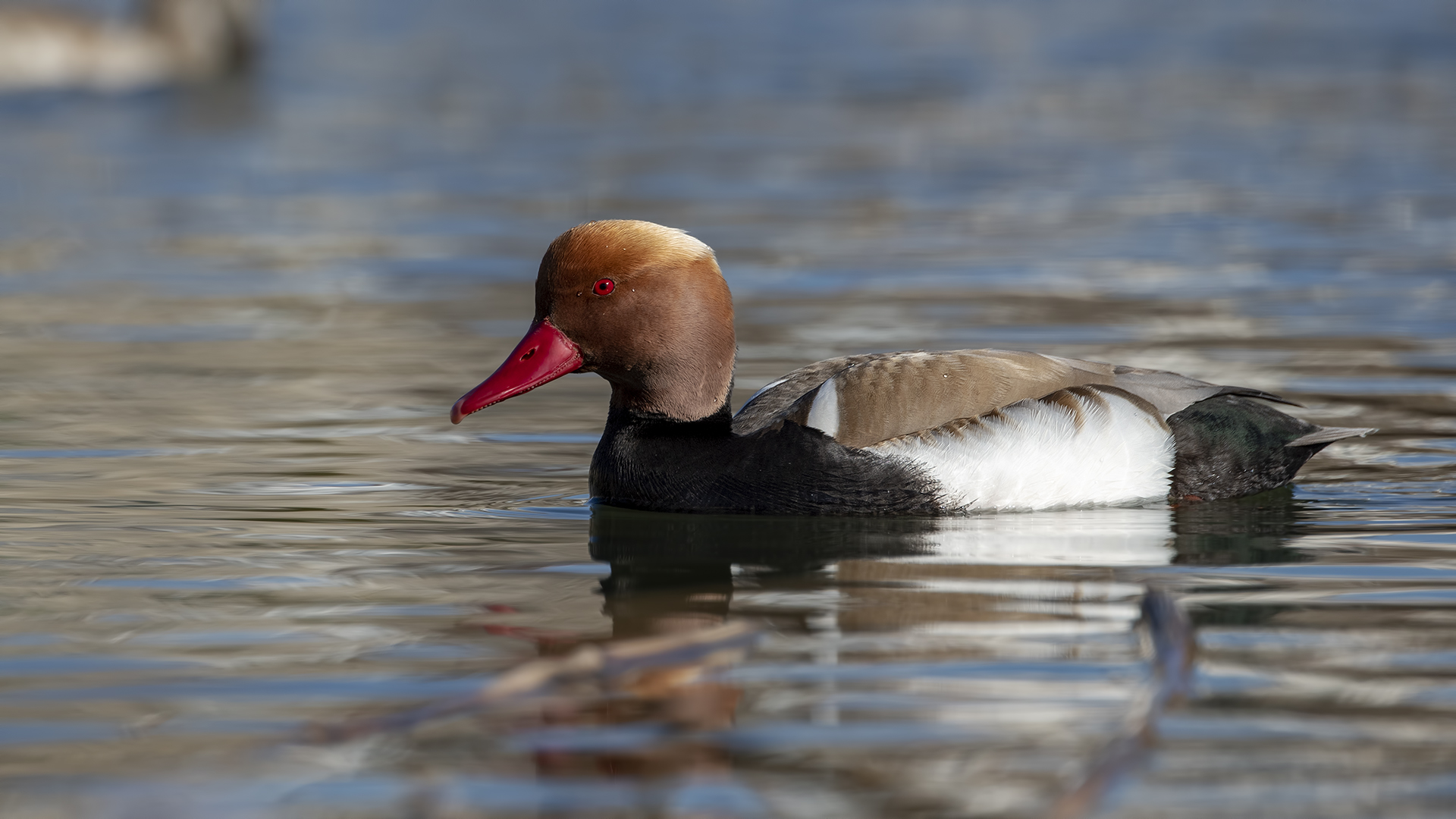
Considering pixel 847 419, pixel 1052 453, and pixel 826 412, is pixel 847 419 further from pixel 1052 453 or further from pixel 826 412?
pixel 1052 453

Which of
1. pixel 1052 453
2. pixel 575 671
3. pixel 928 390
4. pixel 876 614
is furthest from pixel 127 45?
pixel 575 671

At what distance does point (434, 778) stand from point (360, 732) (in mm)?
298

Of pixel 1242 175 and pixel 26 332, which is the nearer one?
pixel 26 332

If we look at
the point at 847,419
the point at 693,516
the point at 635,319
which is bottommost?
the point at 693,516

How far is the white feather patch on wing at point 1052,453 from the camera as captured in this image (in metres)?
6.13

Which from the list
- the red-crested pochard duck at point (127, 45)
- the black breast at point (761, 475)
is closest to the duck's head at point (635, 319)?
the black breast at point (761, 475)

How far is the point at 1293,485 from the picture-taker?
22.1ft

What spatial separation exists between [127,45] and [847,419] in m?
17.8

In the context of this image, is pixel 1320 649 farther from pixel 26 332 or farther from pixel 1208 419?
pixel 26 332

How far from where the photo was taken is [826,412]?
6.15 metres

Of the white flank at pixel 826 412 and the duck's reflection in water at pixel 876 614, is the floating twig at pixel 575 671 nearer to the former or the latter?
the duck's reflection in water at pixel 876 614

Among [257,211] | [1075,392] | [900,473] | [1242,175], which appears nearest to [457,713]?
[900,473]

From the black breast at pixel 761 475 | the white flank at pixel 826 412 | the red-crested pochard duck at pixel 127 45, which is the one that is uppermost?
the red-crested pochard duck at pixel 127 45

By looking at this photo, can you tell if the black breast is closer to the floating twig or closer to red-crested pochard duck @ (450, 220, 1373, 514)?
red-crested pochard duck @ (450, 220, 1373, 514)
